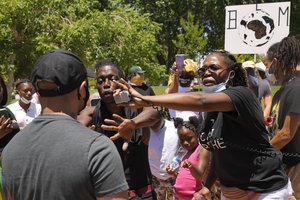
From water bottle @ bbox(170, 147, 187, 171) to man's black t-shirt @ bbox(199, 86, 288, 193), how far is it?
139 cm

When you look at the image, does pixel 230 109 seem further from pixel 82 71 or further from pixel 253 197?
pixel 82 71

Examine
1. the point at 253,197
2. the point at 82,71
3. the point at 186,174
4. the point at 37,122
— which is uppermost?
the point at 82,71

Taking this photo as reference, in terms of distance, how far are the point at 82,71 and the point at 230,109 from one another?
128 cm

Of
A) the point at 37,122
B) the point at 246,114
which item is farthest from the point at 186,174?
the point at 37,122

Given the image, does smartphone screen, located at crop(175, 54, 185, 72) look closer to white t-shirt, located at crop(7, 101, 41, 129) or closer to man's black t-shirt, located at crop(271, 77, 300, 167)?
man's black t-shirt, located at crop(271, 77, 300, 167)

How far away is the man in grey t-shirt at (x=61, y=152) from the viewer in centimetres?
178

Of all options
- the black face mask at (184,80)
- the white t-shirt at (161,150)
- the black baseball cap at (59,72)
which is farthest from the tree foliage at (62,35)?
the black baseball cap at (59,72)

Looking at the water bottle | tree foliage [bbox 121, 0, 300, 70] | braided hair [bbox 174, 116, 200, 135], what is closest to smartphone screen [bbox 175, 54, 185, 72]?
braided hair [bbox 174, 116, 200, 135]

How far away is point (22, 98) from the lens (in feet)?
21.9

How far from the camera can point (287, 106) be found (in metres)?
3.77

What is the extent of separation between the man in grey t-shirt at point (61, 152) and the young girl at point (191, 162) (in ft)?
7.51

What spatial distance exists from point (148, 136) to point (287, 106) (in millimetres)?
1211

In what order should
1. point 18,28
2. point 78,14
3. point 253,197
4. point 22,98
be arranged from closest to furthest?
point 253,197 < point 22,98 < point 18,28 < point 78,14

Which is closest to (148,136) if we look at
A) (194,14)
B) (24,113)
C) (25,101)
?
(24,113)
